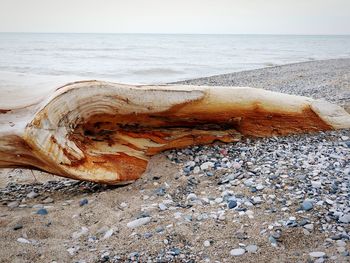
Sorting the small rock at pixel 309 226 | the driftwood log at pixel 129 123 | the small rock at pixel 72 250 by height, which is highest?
the driftwood log at pixel 129 123

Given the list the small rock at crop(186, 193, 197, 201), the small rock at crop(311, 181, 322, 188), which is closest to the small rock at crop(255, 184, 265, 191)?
the small rock at crop(311, 181, 322, 188)

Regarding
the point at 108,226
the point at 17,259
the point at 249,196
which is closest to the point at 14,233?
the point at 17,259

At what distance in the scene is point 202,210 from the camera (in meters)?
3.00

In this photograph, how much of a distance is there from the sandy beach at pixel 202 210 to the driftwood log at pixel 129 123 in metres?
0.22

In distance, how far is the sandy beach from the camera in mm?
2453

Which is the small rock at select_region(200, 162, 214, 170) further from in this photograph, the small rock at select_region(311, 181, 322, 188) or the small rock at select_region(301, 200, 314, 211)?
the small rock at select_region(301, 200, 314, 211)

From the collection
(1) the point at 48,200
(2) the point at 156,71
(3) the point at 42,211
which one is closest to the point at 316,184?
(3) the point at 42,211

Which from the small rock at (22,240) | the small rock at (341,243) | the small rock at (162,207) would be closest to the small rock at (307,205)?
the small rock at (341,243)

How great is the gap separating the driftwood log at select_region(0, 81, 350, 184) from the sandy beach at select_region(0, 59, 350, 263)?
0.72ft

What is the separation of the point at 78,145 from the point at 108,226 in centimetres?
96

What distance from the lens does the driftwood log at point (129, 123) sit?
3.17m

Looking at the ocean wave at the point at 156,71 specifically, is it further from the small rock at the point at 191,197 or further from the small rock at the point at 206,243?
the small rock at the point at 206,243

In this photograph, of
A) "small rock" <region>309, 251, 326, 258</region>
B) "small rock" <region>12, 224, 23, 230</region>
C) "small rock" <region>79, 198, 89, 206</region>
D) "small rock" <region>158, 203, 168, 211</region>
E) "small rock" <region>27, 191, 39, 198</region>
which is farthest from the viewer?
"small rock" <region>27, 191, 39, 198</region>

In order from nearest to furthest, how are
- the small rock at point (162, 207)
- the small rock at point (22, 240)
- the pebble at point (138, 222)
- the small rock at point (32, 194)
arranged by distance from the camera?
the small rock at point (22, 240), the pebble at point (138, 222), the small rock at point (162, 207), the small rock at point (32, 194)
